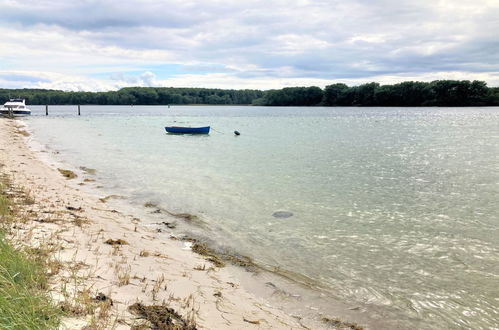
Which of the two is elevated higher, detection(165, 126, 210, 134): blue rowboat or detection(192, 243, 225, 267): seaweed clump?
detection(165, 126, 210, 134): blue rowboat

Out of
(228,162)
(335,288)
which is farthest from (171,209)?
(228,162)

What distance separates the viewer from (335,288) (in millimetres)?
7926

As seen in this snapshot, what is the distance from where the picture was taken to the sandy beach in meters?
5.03

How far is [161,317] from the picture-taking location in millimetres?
5012

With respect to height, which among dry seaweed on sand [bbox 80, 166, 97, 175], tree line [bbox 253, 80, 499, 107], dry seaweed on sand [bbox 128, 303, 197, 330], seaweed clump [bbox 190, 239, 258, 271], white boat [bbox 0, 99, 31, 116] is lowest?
seaweed clump [bbox 190, 239, 258, 271]

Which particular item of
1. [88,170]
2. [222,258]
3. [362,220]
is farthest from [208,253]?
[88,170]

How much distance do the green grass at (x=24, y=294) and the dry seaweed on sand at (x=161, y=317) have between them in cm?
109

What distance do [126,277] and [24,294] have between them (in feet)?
6.48

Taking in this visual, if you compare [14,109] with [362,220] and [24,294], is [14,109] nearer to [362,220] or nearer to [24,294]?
[362,220]

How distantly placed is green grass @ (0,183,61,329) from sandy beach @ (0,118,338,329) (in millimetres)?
237

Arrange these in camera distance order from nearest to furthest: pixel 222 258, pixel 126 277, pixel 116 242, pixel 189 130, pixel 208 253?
1. pixel 126 277
2. pixel 116 242
3. pixel 222 258
4. pixel 208 253
5. pixel 189 130

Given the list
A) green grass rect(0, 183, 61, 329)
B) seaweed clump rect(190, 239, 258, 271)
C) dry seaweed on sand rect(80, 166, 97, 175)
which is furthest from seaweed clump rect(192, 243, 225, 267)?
dry seaweed on sand rect(80, 166, 97, 175)

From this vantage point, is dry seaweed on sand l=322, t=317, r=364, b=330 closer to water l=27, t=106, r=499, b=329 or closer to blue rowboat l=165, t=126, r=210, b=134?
water l=27, t=106, r=499, b=329

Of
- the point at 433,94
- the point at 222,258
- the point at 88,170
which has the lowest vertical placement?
the point at 222,258
